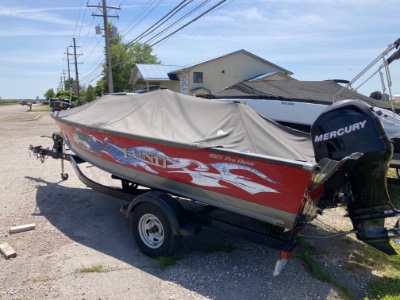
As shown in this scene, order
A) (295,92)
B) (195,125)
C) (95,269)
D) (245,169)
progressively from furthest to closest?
(295,92) → (195,125) → (95,269) → (245,169)

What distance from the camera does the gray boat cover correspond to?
403cm

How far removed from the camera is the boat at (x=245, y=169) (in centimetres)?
343

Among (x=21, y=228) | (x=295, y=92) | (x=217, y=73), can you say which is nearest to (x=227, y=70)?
(x=217, y=73)

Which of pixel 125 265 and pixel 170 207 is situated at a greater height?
pixel 170 207

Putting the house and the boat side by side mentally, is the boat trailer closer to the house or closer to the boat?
the boat

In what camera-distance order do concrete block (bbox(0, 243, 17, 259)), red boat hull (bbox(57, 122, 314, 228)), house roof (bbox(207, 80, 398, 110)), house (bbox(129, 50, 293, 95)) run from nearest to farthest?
red boat hull (bbox(57, 122, 314, 228)) < concrete block (bbox(0, 243, 17, 259)) < house roof (bbox(207, 80, 398, 110)) < house (bbox(129, 50, 293, 95))

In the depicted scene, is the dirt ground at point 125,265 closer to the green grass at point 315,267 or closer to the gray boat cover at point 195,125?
the green grass at point 315,267

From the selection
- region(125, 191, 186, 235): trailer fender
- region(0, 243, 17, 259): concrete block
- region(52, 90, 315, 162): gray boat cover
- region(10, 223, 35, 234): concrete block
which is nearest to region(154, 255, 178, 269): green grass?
region(125, 191, 186, 235): trailer fender

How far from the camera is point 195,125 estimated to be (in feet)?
14.7

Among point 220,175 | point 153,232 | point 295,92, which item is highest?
point 295,92

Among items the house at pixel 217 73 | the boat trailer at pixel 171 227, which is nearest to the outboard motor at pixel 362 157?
the boat trailer at pixel 171 227

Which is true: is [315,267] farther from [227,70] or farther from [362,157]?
[227,70]

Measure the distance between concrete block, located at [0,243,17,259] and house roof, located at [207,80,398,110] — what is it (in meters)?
5.82

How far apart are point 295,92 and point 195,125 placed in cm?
448
